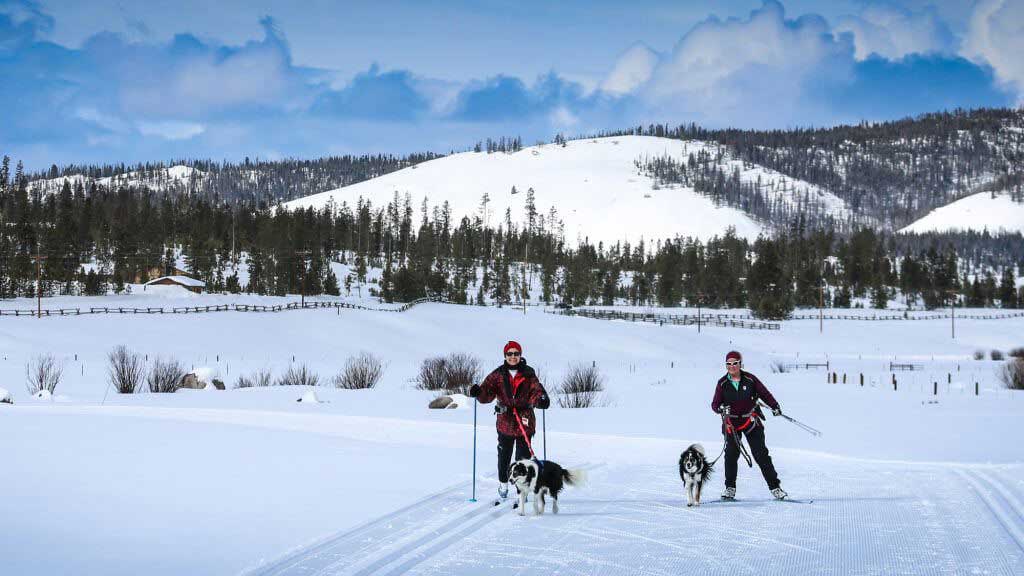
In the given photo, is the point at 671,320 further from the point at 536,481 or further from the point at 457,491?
the point at 536,481

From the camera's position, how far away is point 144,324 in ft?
194

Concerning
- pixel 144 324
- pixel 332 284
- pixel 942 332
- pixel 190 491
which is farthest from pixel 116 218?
pixel 190 491

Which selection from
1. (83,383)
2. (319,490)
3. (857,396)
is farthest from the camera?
(83,383)

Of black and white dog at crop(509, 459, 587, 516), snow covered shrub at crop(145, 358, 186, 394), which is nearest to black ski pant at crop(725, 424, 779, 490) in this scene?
black and white dog at crop(509, 459, 587, 516)

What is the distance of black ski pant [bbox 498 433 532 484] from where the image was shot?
31.9 ft

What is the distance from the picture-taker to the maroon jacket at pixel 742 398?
384 inches

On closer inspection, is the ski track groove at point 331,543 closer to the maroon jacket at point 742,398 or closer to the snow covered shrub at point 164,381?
the maroon jacket at point 742,398

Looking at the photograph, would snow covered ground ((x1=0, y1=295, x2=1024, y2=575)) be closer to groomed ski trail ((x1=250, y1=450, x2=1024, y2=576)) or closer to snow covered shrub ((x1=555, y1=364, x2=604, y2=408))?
groomed ski trail ((x1=250, y1=450, x2=1024, y2=576))

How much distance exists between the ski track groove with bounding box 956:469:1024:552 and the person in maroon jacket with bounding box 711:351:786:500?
7.25 ft

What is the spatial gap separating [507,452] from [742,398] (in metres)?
2.88

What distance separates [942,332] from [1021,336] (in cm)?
737

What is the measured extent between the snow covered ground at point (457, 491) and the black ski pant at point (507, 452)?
1.51ft

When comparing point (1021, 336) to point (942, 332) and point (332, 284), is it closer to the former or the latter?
point (942, 332)

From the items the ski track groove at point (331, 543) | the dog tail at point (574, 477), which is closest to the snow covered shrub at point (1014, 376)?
the dog tail at point (574, 477)
